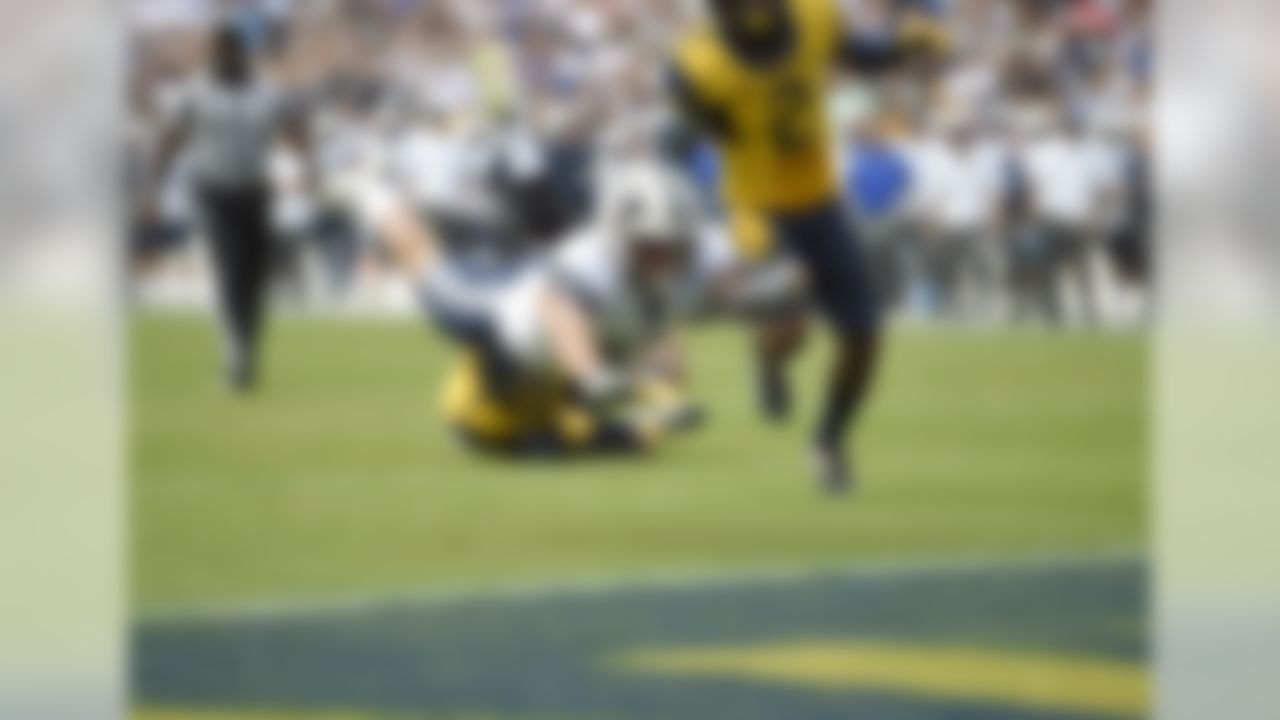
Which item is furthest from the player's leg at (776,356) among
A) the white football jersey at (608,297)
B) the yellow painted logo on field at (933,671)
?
the yellow painted logo on field at (933,671)

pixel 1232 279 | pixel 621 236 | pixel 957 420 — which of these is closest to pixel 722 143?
pixel 621 236

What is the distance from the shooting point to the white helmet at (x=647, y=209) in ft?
15.6

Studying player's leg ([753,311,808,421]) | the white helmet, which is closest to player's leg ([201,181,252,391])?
the white helmet

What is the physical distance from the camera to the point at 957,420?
16.0 feet

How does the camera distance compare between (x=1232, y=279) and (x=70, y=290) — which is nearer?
(x=70, y=290)

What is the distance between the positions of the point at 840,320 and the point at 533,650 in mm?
788

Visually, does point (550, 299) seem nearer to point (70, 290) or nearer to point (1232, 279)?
point (70, 290)

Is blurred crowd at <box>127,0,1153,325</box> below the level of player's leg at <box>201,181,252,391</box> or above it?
above

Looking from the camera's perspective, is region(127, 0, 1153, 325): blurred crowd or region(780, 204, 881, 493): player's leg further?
region(780, 204, 881, 493): player's leg

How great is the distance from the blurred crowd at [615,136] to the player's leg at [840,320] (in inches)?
1.8

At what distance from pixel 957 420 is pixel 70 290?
1549 millimetres

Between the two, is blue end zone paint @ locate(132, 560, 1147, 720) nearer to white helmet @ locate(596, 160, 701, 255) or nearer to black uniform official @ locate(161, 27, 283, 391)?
black uniform official @ locate(161, 27, 283, 391)

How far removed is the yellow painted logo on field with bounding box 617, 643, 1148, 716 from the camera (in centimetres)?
479

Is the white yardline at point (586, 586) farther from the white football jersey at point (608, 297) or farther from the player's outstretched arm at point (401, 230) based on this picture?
the player's outstretched arm at point (401, 230)
